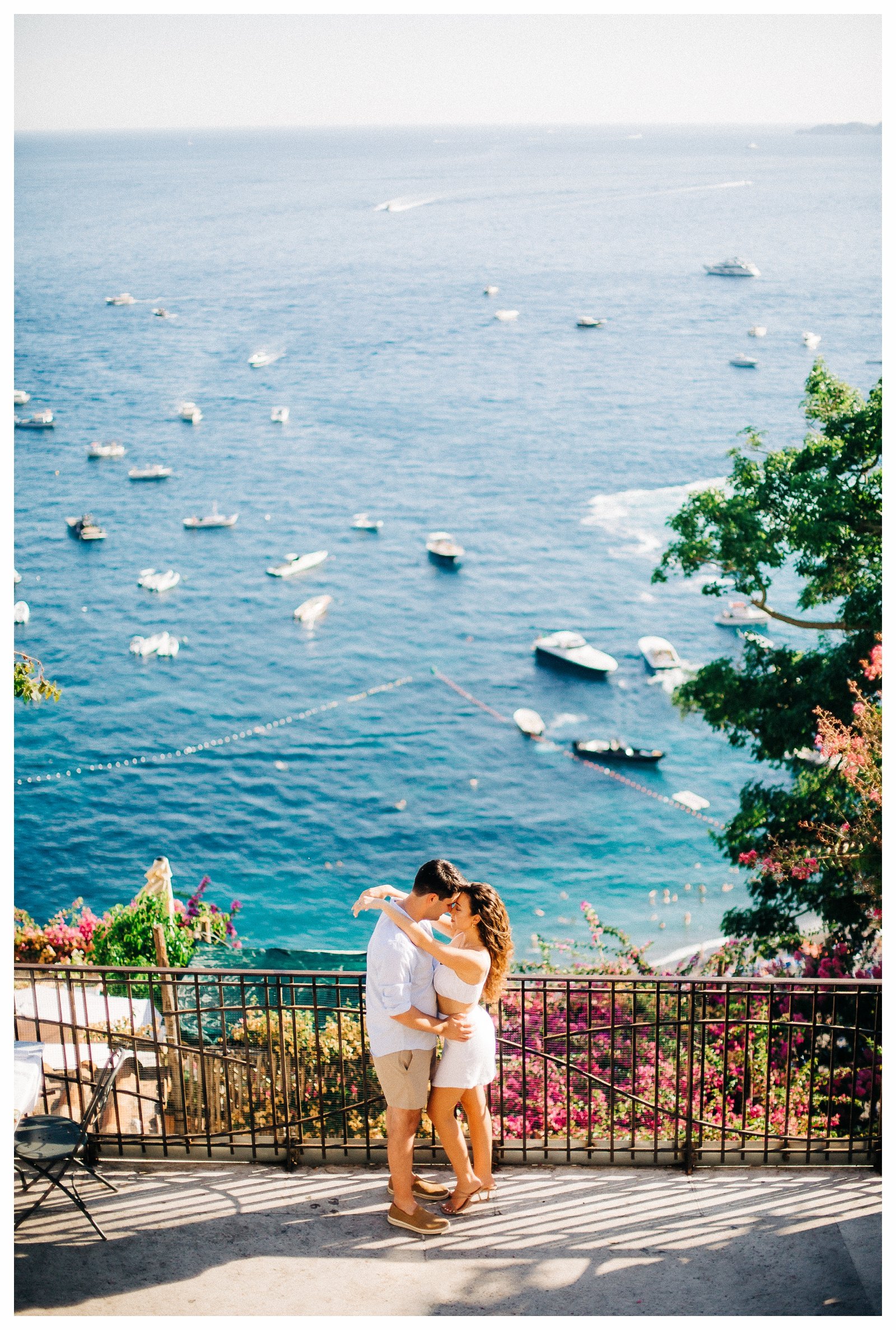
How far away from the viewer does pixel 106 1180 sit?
16.3ft

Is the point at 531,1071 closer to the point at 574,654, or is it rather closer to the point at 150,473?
the point at 574,654

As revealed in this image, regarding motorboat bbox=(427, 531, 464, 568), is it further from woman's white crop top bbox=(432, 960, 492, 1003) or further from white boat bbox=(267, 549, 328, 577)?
woman's white crop top bbox=(432, 960, 492, 1003)

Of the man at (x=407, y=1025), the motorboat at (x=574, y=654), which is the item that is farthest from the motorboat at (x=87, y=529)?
the man at (x=407, y=1025)

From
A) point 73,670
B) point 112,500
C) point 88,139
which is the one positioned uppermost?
point 88,139

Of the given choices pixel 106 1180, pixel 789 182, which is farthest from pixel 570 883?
pixel 789 182

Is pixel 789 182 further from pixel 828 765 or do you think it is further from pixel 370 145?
pixel 828 765

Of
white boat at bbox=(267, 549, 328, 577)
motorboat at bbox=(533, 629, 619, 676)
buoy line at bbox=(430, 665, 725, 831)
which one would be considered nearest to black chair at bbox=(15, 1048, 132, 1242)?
buoy line at bbox=(430, 665, 725, 831)

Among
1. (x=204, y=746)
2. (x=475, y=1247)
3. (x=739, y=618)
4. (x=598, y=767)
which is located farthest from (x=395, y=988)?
(x=739, y=618)

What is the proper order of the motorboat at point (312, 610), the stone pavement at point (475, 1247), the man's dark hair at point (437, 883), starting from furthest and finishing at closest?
the motorboat at point (312, 610) < the man's dark hair at point (437, 883) < the stone pavement at point (475, 1247)

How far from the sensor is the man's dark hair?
437 cm

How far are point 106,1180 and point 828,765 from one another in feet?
29.4

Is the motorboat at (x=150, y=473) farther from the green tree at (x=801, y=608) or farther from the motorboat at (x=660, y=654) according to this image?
the green tree at (x=801, y=608)

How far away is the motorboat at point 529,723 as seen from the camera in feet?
107

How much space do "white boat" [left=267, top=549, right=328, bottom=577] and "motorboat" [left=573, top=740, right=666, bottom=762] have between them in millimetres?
13057
